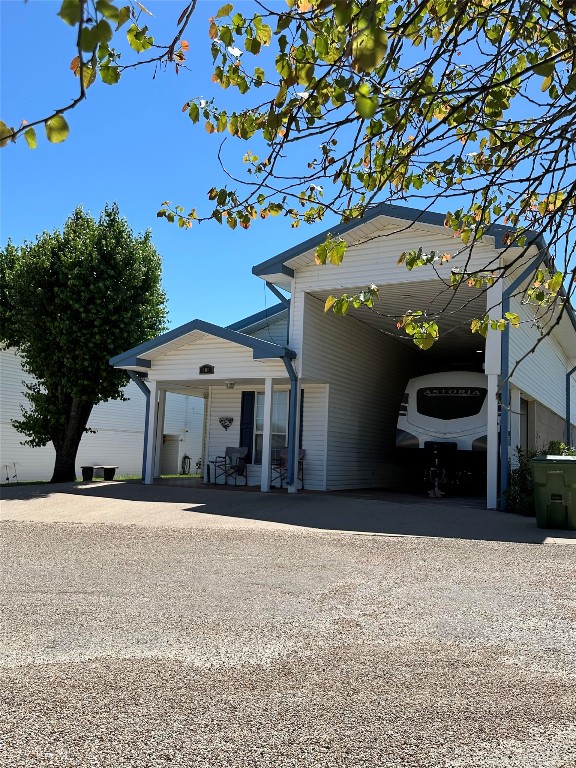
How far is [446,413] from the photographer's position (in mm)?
16922

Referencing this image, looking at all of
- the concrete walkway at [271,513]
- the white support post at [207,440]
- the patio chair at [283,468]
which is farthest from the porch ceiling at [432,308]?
the white support post at [207,440]

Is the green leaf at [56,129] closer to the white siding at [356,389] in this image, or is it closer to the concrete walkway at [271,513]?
the concrete walkway at [271,513]

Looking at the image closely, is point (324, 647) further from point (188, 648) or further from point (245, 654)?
point (188, 648)

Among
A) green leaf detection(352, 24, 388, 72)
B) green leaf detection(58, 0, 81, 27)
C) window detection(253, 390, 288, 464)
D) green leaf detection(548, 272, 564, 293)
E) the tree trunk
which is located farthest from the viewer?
the tree trunk

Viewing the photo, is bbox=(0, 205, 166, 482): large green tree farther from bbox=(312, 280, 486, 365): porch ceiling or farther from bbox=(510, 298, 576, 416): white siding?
bbox=(510, 298, 576, 416): white siding

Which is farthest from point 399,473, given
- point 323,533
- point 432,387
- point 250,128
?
point 250,128

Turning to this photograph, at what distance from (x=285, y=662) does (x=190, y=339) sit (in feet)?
40.7

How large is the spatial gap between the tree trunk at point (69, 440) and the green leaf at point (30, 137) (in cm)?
1812

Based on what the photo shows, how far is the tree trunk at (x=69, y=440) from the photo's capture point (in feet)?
64.6

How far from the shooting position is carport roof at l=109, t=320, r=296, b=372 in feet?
48.7

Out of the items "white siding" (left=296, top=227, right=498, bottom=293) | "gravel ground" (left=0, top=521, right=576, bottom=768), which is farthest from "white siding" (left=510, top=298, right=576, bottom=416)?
"gravel ground" (left=0, top=521, right=576, bottom=768)

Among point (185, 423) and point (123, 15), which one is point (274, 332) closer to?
point (123, 15)

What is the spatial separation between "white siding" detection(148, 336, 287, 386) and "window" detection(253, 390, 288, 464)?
6.34 ft

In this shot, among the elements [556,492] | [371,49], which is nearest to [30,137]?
[371,49]
